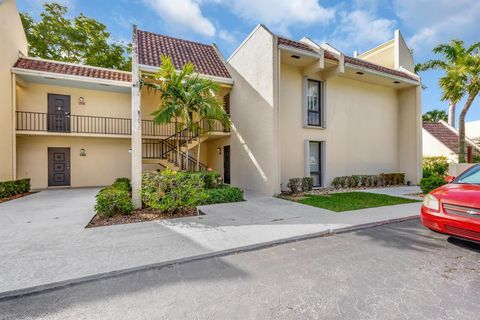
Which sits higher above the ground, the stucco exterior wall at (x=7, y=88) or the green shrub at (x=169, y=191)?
the stucco exterior wall at (x=7, y=88)

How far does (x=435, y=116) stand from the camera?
2897cm

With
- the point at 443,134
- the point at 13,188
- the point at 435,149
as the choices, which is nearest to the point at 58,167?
the point at 13,188

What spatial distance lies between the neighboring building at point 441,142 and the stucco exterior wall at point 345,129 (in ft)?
24.9

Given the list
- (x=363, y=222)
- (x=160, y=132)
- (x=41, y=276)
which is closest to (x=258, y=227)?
(x=363, y=222)

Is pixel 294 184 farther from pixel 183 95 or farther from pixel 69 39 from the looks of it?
pixel 69 39

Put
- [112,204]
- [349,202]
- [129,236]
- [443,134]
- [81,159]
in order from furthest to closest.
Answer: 1. [443,134]
2. [81,159]
3. [349,202]
4. [112,204]
5. [129,236]

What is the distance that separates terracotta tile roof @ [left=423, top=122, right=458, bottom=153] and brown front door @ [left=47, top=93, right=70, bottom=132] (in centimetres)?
2685

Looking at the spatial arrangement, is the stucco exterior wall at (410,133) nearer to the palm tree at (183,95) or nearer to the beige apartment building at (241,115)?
the beige apartment building at (241,115)

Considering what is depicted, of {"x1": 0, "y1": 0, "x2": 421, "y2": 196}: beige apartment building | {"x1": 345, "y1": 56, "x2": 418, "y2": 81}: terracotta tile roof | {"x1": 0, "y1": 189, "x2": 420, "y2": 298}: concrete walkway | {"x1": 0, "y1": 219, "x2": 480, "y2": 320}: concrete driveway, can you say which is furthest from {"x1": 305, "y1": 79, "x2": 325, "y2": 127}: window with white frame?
{"x1": 0, "y1": 219, "x2": 480, "y2": 320}: concrete driveway

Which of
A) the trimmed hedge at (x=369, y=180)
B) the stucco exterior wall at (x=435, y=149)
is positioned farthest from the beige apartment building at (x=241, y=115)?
the stucco exterior wall at (x=435, y=149)

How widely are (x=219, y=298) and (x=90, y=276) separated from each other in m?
1.95

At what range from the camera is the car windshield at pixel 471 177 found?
461cm

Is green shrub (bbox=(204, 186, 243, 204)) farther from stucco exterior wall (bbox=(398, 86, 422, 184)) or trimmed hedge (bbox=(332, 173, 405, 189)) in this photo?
stucco exterior wall (bbox=(398, 86, 422, 184))

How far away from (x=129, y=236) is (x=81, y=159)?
438 inches
